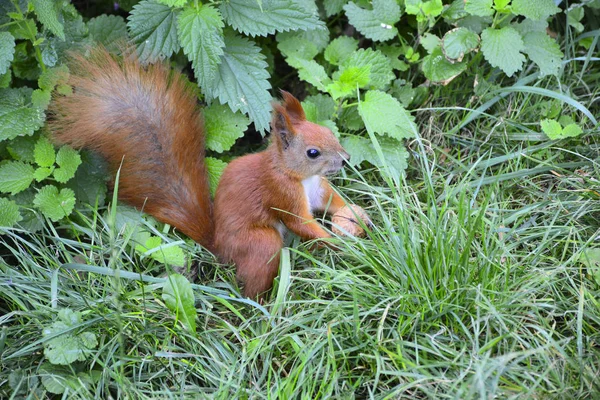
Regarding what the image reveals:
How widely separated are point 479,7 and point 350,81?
597mm

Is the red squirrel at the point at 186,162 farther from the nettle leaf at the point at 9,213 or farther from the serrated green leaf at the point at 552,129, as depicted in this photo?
the serrated green leaf at the point at 552,129

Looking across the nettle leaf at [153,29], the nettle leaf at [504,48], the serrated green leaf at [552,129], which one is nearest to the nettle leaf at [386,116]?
the nettle leaf at [504,48]

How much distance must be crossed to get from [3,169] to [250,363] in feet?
3.85

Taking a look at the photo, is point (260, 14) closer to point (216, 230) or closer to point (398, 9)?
point (398, 9)

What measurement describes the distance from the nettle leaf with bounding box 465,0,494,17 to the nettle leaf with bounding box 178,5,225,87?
999mm

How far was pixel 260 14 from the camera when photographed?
2393 mm

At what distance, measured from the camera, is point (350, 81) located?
2.51 meters

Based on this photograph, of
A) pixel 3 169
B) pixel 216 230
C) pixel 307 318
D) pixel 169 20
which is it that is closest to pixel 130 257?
pixel 216 230

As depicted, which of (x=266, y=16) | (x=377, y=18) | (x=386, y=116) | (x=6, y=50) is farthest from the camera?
(x=377, y=18)

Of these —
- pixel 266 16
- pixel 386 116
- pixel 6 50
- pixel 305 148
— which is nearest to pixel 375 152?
pixel 386 116

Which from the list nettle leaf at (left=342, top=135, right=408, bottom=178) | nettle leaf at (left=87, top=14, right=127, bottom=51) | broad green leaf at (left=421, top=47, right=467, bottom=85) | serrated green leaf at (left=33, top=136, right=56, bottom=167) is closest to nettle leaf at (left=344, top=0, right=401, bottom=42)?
broad green leaf at (left=421, top=47, right=467, bottom=85)

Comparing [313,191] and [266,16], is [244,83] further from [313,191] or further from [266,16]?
[313,191]

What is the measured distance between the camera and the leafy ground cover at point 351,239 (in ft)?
6.03

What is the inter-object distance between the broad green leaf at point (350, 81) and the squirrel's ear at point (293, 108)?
0.23 m
